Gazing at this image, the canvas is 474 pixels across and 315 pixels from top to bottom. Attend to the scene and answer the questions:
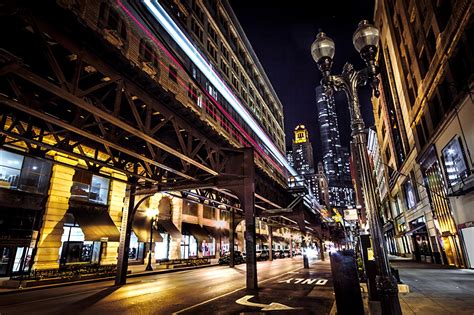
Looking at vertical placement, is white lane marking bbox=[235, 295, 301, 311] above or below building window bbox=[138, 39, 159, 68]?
below

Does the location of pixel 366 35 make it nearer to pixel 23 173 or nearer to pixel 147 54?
pixel 23 173

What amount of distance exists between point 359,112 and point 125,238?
14571 millimetres

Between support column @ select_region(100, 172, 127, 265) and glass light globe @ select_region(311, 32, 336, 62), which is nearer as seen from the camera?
glass light globe @ select_region(311, 32, 336, 62)

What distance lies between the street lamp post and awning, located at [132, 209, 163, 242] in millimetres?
22005

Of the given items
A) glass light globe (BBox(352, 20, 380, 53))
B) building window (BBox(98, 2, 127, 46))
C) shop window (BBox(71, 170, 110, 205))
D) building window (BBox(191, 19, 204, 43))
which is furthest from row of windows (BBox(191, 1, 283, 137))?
glass light globe (BBox(352, 20, 380, 53))

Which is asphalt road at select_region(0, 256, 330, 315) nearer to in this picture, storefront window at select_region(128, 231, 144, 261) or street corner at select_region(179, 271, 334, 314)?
street corner at select_region(179, 271, 334, 314)

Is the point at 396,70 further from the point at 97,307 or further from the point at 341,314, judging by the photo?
the point at 97,307

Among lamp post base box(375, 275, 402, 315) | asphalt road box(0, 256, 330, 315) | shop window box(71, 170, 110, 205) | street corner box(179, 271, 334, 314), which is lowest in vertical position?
street corner box(179, 271, 334, 314)

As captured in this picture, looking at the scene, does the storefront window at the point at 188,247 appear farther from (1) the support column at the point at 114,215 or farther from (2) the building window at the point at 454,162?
(2) the building window at the point at 454,162

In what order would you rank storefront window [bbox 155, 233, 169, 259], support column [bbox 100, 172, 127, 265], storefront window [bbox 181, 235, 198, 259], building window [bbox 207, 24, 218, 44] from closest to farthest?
1. support column [bbox 100, 172, 127, 265]
2. storefront window [bbox 155, 233, 169, 259]
3. storefront window [bbox 181, 235, 198, 259]
4. building window [bbox 207, 24, 218, 44]

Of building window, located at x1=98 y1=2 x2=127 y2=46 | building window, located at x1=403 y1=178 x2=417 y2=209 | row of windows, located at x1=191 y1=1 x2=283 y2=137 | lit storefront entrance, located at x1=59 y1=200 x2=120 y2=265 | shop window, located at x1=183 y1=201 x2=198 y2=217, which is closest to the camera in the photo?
lit storefront entrance, located at x1=59 y1=200 x2=120 y2=265

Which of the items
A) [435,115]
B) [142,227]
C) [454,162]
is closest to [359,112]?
[454,162]

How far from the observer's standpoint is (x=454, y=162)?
65.4 feet

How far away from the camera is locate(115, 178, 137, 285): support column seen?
1548cm
